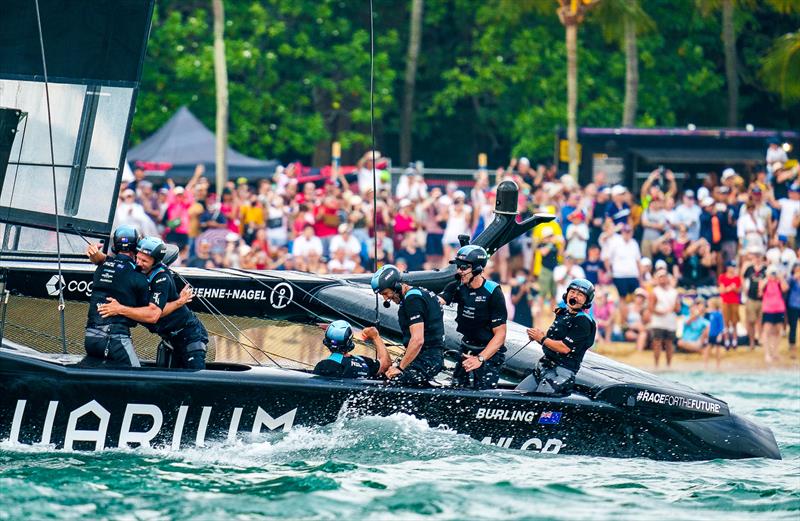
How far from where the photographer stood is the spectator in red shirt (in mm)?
22391

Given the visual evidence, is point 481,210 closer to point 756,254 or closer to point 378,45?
point 756,254

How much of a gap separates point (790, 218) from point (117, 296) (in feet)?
43.2

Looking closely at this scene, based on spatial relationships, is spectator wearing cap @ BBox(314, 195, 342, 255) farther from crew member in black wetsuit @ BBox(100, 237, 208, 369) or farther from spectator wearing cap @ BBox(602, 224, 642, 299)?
crew member in black wetsuit @ BBox(100, 237, 208, 369)

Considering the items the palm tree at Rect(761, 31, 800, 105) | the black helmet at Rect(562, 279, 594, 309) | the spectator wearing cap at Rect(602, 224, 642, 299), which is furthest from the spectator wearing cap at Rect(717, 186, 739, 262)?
the black helmet at Rect(562, 279, 594, 309)

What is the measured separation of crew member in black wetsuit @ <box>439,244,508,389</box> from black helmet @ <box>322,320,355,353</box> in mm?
945

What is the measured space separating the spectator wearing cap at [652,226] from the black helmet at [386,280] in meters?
11.1

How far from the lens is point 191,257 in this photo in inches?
874

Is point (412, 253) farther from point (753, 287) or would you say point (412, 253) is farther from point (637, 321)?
point (753, 287)

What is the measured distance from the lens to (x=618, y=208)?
2327cm

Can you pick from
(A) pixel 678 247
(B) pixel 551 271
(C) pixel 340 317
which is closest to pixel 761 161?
(A) pixel 678 247

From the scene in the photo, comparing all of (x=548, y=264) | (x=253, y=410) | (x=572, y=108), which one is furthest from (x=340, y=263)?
(x=253, y=410)

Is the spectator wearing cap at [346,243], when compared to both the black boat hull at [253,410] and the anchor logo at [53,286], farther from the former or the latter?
the black boat hull at [253,410]

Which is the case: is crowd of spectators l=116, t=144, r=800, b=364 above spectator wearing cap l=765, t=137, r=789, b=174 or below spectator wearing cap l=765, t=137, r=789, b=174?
below

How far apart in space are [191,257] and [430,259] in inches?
132
